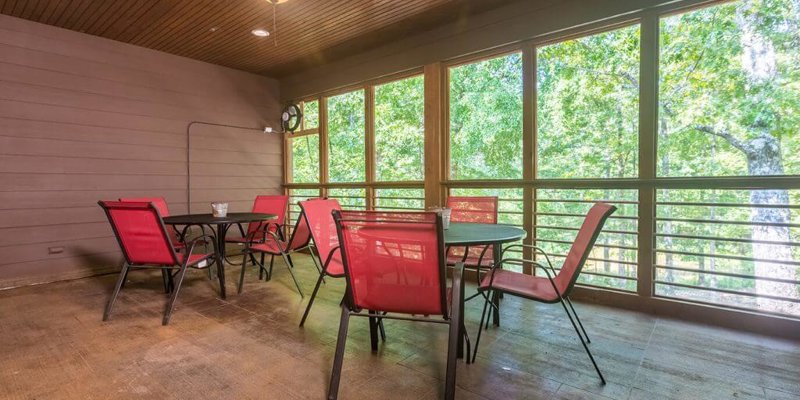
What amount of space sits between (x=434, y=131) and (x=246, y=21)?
7.06 feet

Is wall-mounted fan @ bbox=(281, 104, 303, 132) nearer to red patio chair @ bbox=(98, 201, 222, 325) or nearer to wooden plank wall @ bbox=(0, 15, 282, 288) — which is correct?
wooden plank wall @ bbox=(0, 15, 282, 288)

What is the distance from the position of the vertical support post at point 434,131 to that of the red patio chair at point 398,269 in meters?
2.44

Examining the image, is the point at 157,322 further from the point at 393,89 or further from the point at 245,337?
the point at 393,89

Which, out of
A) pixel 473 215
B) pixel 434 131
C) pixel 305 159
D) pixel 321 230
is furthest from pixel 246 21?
pixel 473 215

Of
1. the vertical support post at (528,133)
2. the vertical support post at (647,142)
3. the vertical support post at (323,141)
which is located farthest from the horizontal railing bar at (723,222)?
the vertical support post at (323,141)

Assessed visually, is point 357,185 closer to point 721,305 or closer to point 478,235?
point 478,235

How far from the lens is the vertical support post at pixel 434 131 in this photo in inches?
164

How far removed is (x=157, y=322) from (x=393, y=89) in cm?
335

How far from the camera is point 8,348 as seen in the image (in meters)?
2.38

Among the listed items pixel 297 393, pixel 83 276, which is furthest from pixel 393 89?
pixel 83 276

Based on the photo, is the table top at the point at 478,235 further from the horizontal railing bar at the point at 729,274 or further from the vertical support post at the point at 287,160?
the vertical support post at the point at 287,160

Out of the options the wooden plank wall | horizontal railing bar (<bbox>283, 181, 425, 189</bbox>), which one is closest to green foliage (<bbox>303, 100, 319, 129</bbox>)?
horizontal railing bar (<bbox>283, 181, 425, 189</bbox>)

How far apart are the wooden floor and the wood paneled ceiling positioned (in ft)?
8.64

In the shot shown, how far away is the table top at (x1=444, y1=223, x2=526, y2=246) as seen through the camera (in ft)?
6.72
